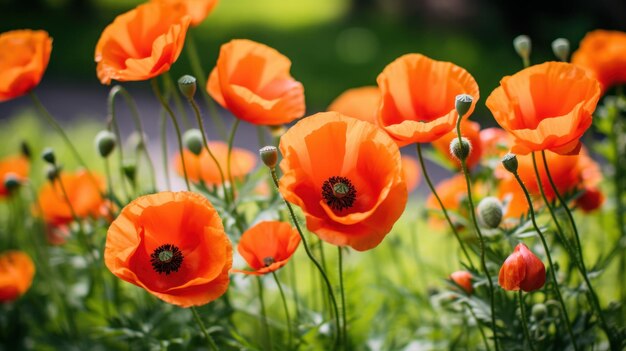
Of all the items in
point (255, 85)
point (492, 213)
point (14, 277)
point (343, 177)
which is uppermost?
point (255, 85)

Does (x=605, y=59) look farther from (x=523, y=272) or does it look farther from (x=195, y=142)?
(x=195, y=142)

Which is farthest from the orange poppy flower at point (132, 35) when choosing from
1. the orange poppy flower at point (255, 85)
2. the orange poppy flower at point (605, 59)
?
Result: the orange poppy flower at point (605, 59)

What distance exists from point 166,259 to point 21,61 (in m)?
0.63

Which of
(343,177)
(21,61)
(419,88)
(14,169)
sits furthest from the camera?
(14,169)

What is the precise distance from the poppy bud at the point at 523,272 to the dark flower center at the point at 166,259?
47 cm

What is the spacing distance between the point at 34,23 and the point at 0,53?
22.1ft

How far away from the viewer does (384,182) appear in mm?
1082

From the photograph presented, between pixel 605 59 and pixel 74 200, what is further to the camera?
pixel 74 200

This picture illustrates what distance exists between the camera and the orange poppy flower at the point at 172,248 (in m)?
1.07

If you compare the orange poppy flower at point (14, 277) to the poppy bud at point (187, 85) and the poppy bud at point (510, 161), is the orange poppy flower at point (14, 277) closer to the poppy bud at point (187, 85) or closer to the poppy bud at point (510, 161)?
the poppy bud at point (187, 85)

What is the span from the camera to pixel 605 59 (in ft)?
5.36

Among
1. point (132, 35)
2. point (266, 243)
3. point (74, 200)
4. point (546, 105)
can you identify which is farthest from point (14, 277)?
point (546, 105)

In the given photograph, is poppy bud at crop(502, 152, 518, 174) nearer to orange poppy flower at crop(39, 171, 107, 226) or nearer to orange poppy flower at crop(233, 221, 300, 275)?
orange poppy flower at crop(233, 221, 300, 275)

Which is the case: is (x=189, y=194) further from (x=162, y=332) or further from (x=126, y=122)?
(x=126, y=122)
